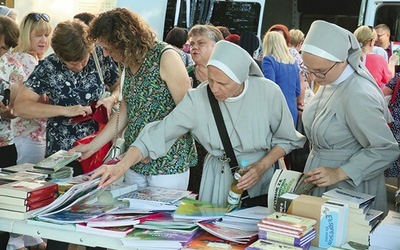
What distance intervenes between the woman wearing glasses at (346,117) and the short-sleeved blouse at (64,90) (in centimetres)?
141

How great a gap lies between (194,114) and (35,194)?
81 centimetres

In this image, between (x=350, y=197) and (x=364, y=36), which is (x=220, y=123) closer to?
(x=350, y=197)

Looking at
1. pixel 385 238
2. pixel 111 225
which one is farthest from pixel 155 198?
pixel 385 238

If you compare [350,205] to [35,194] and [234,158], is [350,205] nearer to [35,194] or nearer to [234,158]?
[234,158]

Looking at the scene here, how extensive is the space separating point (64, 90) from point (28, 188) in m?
1.01

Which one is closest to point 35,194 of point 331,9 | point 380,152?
point 380,152

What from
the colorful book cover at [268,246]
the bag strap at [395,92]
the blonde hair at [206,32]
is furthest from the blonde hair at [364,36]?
the colorful book cover at [268,246]

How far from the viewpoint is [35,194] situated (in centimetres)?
272

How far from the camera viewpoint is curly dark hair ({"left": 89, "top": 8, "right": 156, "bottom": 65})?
303 cm

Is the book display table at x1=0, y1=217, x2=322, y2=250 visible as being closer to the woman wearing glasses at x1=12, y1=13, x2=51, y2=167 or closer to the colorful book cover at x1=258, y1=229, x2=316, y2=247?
the colorful book cover at x1=258, y1=229, x2=316, y2=247

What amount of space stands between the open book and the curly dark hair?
915 millimetres

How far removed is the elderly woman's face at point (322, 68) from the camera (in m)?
2.78

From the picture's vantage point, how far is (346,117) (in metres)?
2.83

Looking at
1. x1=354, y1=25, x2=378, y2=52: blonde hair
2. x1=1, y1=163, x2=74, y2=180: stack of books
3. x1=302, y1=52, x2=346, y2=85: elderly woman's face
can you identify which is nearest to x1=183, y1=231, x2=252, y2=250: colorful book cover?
x1=302, y1=52, x2=346, y2=85: elderly woman's face
